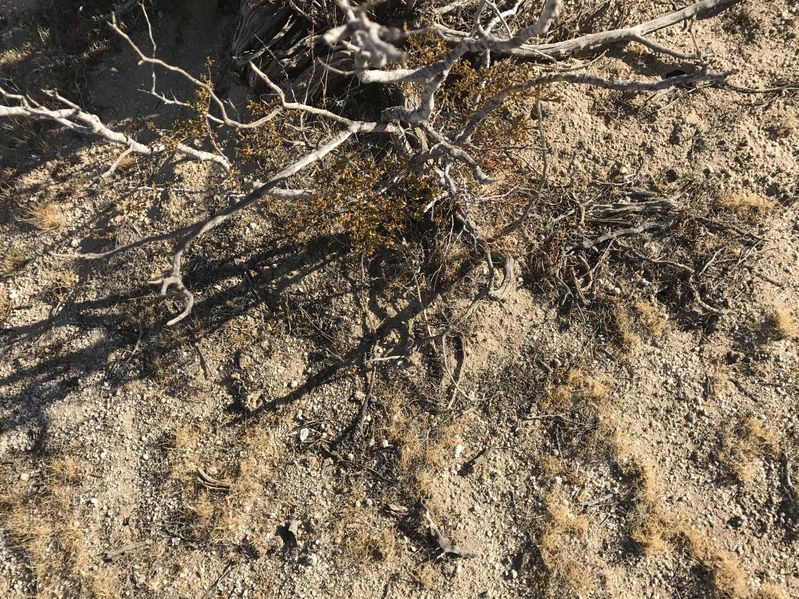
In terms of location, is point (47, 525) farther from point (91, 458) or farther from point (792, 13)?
point (792, 13)

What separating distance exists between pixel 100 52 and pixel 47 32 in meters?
0.56

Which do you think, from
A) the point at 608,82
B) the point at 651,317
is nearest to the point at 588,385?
the point at 651,317

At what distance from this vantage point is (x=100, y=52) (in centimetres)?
610

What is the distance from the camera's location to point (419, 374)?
5.77 m

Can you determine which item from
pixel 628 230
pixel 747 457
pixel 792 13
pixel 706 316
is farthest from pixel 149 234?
pixel 792 13

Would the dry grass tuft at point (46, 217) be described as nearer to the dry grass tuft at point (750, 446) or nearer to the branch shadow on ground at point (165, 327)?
the branch shadow on ground at point (165, 327)

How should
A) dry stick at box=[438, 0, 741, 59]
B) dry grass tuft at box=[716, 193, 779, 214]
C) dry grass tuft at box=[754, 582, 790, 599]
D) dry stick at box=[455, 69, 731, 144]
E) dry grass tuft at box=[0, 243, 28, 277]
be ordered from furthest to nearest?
dry grass tuft at box=[0, 243, 28, 277] → dry grass tuft at box=[716, 193, 779, 214] → dry grass tuft at box=[754, 582, 790, 599] → dry stick at box=[438, 0, 741, 59] → dry stick at box=[455, 69, 731, 144]

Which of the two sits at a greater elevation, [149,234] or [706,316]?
[149,234]

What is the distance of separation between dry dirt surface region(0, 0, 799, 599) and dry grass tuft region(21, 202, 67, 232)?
0.07 ft

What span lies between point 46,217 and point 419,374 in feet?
13.8

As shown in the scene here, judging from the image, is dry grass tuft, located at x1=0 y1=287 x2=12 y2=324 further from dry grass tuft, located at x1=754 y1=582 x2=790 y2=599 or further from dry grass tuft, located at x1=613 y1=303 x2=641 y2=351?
dry grass tuft, located at x1=754 y1=582 x2=790 y2=599

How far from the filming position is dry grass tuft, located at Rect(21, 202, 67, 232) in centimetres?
594

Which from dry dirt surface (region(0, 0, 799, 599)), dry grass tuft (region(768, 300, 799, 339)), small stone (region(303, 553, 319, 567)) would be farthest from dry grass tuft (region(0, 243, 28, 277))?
dry grass tuft (region(768, 300, 799, 339))

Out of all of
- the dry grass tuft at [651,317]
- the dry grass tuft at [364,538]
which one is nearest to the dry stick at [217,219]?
the dry grass tuft at [364,538]
